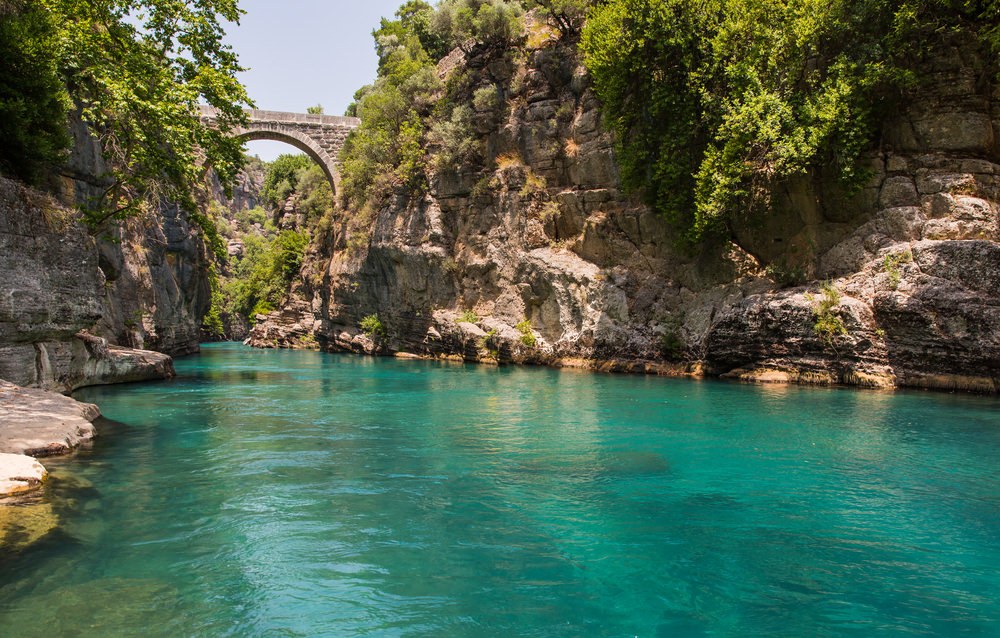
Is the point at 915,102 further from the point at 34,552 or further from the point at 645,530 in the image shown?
the point at 34,552

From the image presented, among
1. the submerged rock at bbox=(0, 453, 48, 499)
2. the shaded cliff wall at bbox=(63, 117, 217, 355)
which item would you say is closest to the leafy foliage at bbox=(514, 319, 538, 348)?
the shaded cliff wall at bbox=(63, 117, 217, 355)

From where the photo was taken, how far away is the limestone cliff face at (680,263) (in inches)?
733

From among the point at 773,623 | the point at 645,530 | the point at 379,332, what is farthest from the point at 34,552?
the point at 379,332

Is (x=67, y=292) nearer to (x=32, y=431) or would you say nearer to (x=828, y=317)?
(x=32, y=431)

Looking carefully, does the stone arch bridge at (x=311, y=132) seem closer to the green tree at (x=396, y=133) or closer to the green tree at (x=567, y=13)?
the green tree at (x=396, y=133)

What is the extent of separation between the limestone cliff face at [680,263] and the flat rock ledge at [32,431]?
1895 centimetres

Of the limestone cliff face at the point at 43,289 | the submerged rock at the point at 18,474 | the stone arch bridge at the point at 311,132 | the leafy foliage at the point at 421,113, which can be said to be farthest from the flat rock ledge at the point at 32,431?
the stone arch bridge at the point at 311,132

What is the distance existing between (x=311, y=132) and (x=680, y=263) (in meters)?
32.3

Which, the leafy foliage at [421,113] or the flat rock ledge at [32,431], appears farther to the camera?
the leafy foliage at [421,113]

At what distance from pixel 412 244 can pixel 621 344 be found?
49.6ft

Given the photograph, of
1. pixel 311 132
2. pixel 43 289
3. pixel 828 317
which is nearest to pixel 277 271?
pixel 311 132

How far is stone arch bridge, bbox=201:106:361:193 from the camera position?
46.8m

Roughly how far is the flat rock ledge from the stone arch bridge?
37.4 m

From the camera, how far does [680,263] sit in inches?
1065
